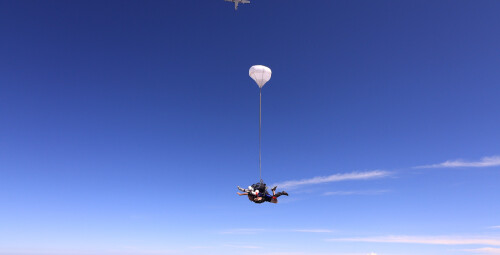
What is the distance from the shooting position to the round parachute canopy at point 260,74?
26781 mm

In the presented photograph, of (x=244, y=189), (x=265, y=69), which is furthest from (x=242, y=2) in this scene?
(x=244, y=189)

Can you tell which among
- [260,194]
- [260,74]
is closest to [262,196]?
[260,194]

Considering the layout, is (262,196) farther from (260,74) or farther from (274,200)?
(260,74)

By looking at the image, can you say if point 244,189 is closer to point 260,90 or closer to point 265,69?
point 260,90

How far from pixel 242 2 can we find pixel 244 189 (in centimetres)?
2768

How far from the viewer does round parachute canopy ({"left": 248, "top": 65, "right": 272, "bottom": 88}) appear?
26781 millimetres

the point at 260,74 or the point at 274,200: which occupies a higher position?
the point at 260,74

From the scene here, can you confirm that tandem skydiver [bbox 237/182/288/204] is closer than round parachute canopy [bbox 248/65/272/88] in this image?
Yes

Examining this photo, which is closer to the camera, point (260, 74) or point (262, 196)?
point (262, 196)

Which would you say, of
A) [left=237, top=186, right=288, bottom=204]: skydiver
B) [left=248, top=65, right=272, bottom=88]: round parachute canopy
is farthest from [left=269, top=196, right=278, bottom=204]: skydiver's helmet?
[left=248, top=65, right=272, bottom=88]: round parachute canopy

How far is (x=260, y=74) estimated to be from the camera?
26938mm

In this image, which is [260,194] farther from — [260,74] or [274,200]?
[260,74]

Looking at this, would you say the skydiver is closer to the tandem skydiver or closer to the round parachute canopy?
the tandem skydiver

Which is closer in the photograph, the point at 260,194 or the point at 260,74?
the point at 260,194
